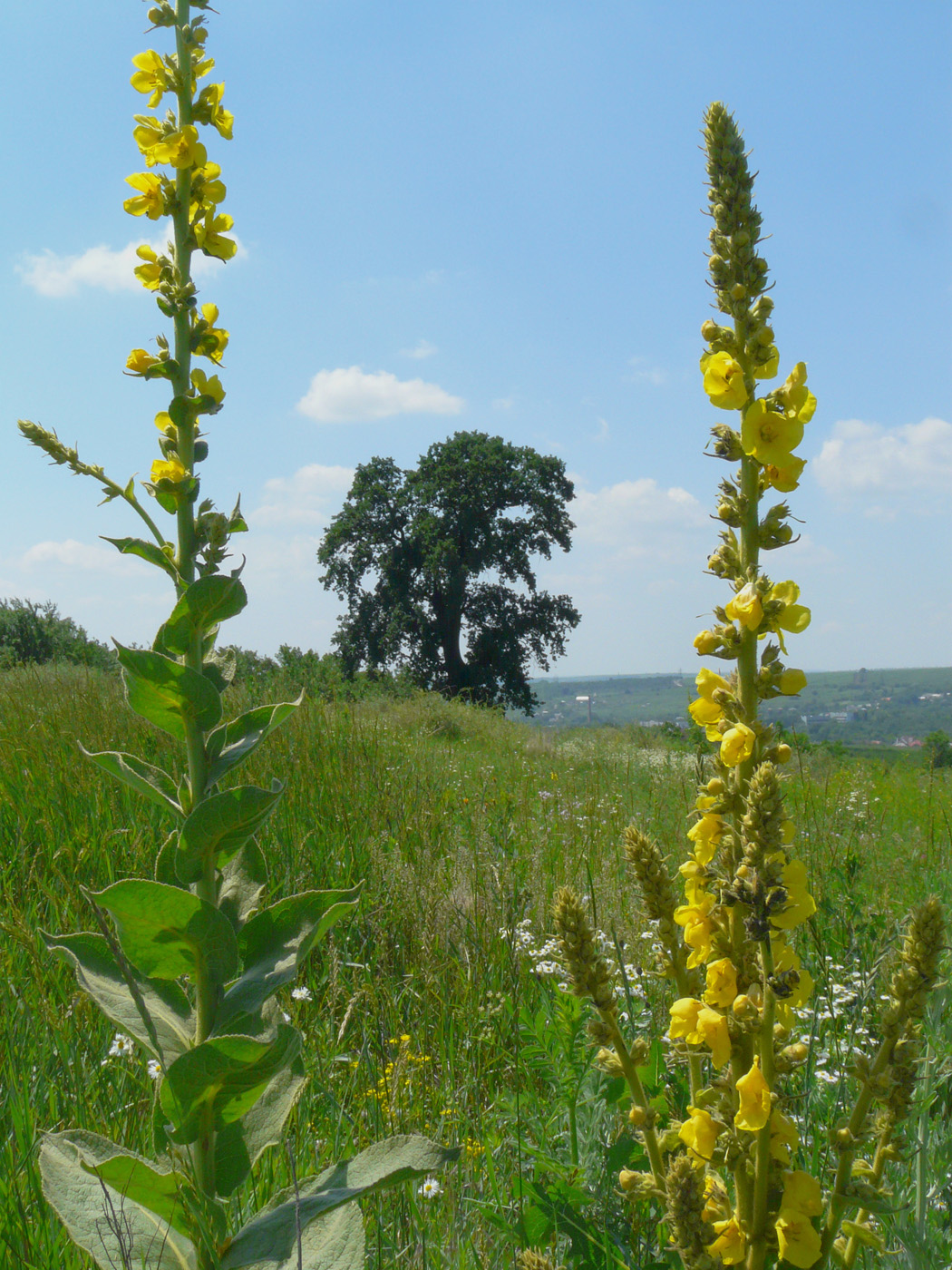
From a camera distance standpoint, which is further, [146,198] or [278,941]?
[146,198]

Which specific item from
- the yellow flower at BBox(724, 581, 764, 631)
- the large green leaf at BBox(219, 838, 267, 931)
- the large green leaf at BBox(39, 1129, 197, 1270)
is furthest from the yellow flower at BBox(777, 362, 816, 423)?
the large green leaf at BBox(39, 1129, 197, 1270)

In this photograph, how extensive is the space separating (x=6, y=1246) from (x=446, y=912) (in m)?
1.92

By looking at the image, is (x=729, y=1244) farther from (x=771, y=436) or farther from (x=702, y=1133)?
(x=771, y=436)

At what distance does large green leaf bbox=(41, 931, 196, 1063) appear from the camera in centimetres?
140

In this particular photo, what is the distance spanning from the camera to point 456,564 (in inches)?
1228

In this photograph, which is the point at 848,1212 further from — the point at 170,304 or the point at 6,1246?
the point at 170,304

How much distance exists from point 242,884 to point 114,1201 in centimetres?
54

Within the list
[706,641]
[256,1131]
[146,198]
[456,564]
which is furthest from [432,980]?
[456,564]

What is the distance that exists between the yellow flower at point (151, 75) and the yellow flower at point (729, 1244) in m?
2.39

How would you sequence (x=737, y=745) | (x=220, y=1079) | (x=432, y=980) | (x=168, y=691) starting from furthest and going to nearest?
1. (x=432, y=980)
2. (x=168, y=691)
3. (x=220, y=1079)
4. (x=737, y=745)

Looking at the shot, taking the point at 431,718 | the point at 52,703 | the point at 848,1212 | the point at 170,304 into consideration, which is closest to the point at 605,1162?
the point at 848,1212

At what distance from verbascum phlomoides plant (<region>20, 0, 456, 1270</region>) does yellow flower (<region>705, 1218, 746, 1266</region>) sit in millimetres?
489

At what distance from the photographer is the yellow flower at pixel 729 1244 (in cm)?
100

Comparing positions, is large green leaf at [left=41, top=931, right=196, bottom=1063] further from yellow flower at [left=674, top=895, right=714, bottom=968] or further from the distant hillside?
the distant hillside
